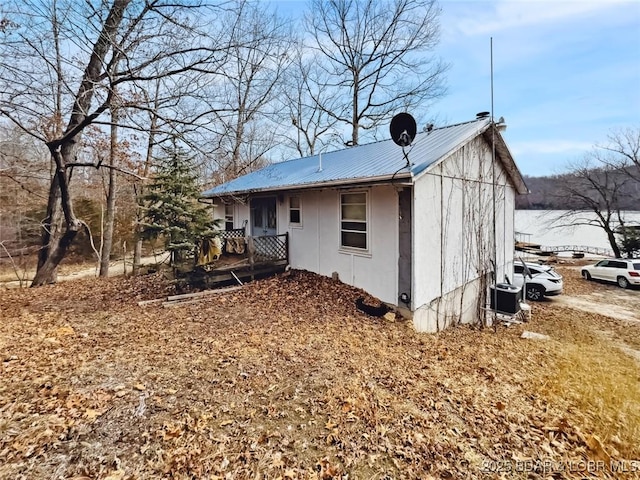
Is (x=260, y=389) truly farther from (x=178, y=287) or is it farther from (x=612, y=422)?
(x=178, y=287)

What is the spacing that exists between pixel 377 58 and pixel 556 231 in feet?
72.3

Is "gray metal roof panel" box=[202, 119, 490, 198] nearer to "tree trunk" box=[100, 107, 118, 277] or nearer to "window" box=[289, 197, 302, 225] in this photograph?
"window" box=[289, 197, 302, 225]

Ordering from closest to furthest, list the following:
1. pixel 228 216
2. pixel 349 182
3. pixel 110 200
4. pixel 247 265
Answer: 1. pixel 349 182
2. pixel 247 265
3. pixel 228 216
4. pixel 110 200

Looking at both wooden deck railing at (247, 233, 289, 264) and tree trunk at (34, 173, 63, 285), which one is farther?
wooden deck railing at (247, 233, 289, 264)

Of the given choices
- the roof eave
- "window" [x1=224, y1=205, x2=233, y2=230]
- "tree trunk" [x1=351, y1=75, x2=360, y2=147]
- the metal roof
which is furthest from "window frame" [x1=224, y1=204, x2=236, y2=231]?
"tree trunk" [x1=351, y1=75, x2=360, y2=147]

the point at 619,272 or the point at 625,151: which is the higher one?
the point at 625,151

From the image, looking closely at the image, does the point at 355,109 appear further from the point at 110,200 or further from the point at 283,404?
the point at 283,404

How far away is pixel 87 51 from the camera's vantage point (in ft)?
20.9

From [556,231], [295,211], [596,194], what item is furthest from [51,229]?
[556,231]

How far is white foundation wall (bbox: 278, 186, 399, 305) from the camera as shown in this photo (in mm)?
7016

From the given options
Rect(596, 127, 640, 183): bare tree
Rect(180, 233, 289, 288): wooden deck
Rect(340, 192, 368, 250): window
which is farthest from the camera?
Rect(596, 127, 640, 183): bare tree

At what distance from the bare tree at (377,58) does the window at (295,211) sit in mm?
13537

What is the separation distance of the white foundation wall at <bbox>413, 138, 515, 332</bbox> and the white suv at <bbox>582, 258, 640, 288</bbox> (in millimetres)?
11227

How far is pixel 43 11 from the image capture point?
594cm
